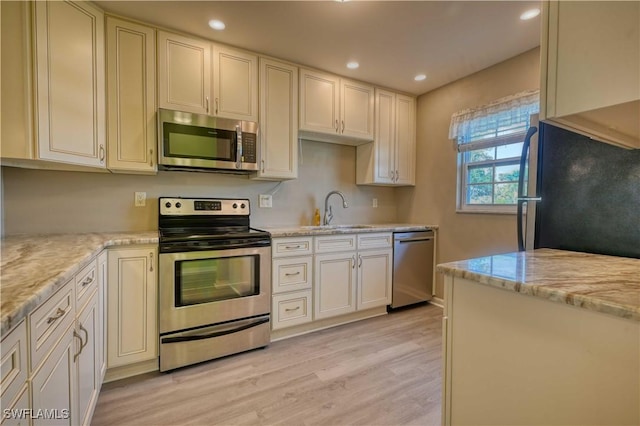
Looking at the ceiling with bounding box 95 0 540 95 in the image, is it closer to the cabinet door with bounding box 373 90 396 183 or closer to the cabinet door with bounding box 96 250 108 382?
the cabinet door with bounding box 373 90 396 183

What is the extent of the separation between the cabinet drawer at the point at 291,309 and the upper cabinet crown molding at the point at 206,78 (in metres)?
1.57

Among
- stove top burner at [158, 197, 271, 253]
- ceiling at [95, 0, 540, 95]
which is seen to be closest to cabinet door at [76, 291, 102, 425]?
stove top burner at [158, 197, 271, 253]

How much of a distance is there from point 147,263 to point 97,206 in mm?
775

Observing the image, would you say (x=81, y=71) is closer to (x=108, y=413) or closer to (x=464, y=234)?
(x=108, y=413)

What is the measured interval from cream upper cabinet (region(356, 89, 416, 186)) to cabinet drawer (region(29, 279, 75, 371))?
9.22ft

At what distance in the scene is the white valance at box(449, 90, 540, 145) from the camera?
2.56 meters

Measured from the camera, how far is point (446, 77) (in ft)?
10.1

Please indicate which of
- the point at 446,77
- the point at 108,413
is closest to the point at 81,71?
the point at 108,413

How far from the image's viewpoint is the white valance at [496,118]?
2.56 metres

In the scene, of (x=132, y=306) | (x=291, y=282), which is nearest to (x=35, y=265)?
(x=132, y=306)

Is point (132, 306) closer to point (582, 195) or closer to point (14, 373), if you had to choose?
point (14, 373)

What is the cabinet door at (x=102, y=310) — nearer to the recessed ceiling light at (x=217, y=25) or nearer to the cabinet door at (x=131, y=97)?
the cabinet door at (x=131, y=97)

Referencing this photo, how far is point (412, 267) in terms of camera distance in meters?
3.24

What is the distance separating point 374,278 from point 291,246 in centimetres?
100
